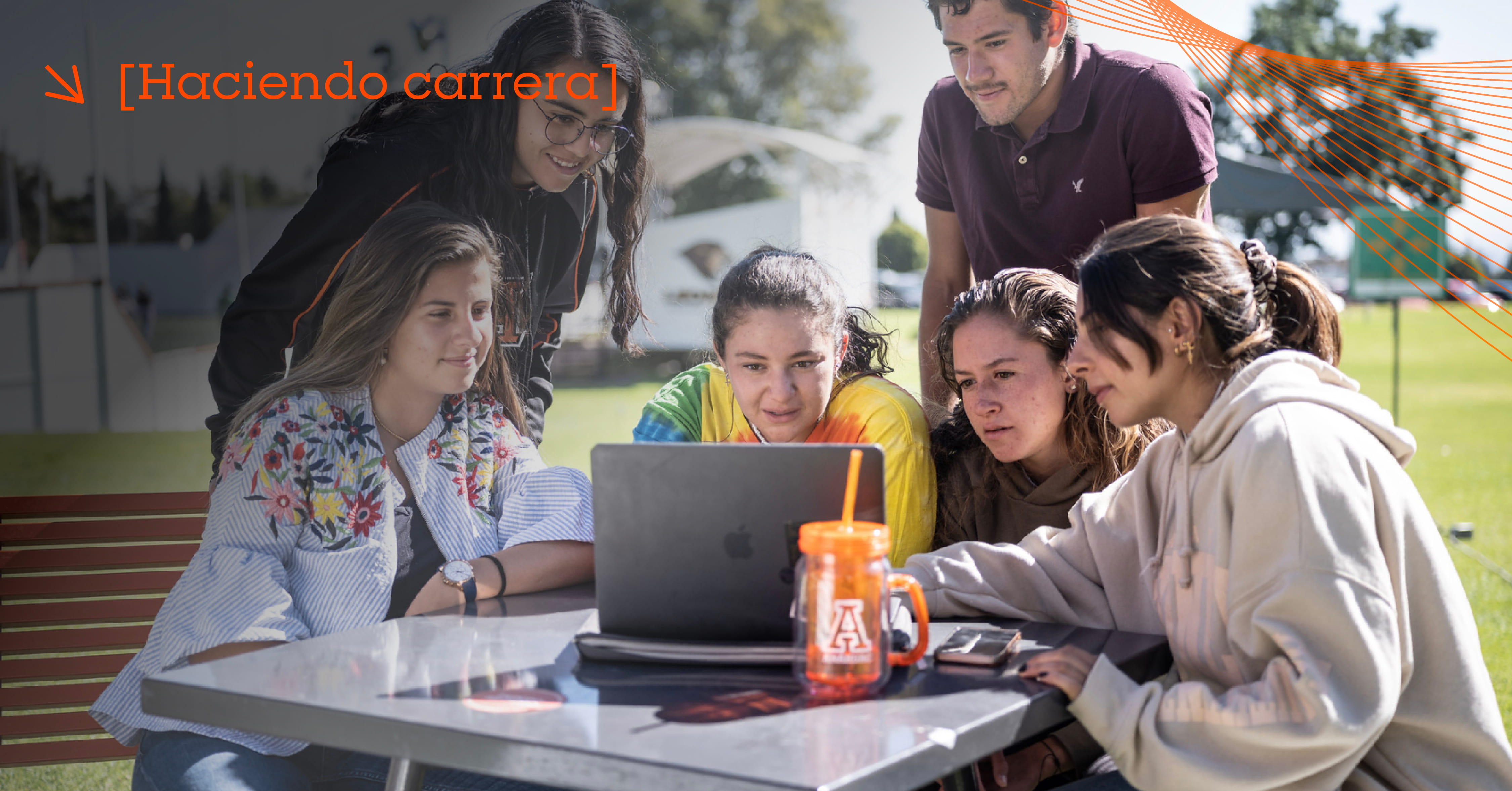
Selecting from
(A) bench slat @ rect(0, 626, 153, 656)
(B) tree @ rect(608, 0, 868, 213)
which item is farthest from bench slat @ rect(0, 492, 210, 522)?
(B) tree @ rect(608, 0, 868, 213)

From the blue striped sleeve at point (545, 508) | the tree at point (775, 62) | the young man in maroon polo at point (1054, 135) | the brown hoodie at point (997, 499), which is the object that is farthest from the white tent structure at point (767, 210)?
Answer: the tree at point (775, 62)

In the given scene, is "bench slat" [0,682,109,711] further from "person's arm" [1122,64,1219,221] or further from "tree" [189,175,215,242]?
"person's arm" [1122,64,1219,221]

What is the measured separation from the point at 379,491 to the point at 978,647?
143cm

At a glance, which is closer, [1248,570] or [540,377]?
[1248,570]

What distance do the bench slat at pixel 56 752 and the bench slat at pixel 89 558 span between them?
1.45 ft

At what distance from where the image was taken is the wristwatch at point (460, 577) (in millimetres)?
2408

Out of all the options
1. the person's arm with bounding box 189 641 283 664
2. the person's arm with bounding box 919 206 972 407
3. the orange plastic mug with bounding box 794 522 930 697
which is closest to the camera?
the orange plastic mug with bounding box 794 522 930 697

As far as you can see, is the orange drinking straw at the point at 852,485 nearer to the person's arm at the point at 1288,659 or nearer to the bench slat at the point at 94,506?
the person's arm at the point at 1288,659

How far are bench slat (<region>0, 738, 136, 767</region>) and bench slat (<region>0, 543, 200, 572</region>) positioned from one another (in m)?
0.44

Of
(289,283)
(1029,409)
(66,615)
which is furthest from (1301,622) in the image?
(66,615)

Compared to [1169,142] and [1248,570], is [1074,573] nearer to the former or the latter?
[1248,570]

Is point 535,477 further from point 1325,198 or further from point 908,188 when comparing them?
point 1325,198

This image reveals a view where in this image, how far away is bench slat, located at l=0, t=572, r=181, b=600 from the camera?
292 cm

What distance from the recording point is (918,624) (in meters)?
1.59
